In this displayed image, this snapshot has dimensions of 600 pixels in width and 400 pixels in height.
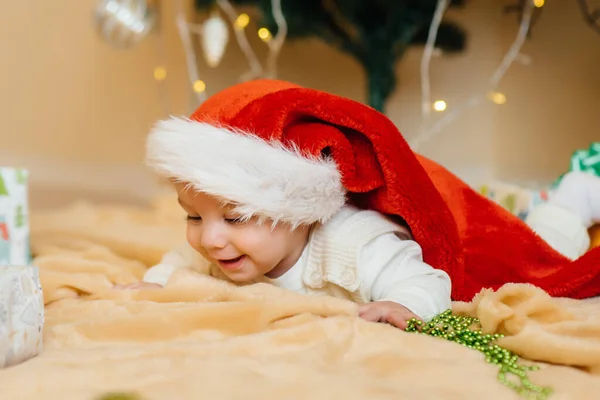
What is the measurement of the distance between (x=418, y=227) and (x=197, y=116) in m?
0.38

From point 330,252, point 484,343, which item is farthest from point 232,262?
point 484,343

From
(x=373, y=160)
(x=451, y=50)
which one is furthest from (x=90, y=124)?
(x=373, y=160)

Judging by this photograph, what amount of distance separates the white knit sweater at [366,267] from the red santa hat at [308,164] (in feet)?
0.10

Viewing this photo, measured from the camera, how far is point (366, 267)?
89 cm

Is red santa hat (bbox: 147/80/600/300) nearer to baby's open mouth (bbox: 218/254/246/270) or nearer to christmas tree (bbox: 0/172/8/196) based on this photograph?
baby's open mouth (bbox: 218/254/246/270)

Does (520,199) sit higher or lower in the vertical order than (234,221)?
higher

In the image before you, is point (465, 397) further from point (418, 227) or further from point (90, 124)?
point (90, 124)

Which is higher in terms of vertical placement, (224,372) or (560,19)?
(560,19)

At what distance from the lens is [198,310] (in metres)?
0.76

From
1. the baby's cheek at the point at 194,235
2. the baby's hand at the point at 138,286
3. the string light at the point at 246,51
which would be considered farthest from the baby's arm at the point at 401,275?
the string light at the point at 246,51

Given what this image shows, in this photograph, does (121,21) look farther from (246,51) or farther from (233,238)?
(233,238)

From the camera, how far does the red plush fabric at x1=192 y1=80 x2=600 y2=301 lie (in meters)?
0.91

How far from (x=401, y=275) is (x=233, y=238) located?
9.6 inches

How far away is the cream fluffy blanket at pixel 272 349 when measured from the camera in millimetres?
555
